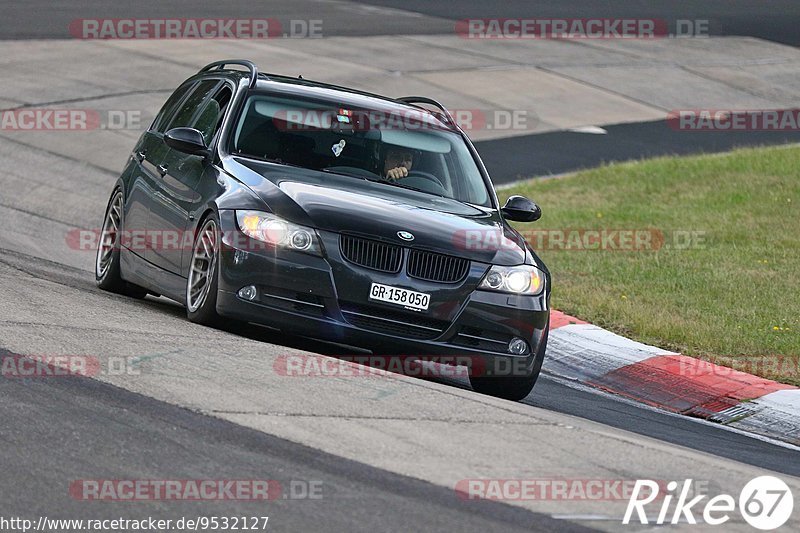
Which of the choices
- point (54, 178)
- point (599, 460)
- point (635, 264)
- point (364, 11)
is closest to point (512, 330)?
point (599, 460)

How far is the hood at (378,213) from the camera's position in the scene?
29.3ft

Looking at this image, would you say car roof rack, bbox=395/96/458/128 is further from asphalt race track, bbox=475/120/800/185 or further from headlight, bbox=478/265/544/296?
asphalt race track, bbox=475/120/800/185

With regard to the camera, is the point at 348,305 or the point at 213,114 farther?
the point at 213,114

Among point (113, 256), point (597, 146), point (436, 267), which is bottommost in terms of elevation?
point (597, 146)

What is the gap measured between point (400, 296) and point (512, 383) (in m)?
1.03

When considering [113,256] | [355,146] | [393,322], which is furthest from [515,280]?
[113,256]

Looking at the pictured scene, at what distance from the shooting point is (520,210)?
10.2 metres

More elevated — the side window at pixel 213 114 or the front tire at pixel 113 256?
the side window at pixel 213 114

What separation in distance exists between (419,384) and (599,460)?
1.49 metres

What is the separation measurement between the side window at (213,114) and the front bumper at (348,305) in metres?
1.47

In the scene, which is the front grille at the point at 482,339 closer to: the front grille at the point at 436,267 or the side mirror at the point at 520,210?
the front grille at the point at 436,267

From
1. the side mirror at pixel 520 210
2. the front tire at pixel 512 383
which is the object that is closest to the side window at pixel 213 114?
the side mirror at pixel 520 210

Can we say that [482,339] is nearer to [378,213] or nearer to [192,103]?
[378,213]

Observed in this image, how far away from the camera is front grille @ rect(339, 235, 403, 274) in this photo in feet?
29.1
